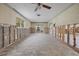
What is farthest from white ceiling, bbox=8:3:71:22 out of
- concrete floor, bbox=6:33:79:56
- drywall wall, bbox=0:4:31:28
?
concrete floor, bbox=6:33:79:56

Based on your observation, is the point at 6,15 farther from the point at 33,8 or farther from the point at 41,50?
the point at 41,50

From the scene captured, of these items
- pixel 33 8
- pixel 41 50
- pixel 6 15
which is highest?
pixel 33 8

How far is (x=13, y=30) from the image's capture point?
5188mm

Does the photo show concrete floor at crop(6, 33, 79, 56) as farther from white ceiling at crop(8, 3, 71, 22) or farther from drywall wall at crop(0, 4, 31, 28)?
white ceiling at crop(8, 3, 71, 22)

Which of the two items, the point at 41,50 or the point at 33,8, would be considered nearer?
the point at 41,50

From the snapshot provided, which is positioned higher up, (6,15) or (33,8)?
(33,8)

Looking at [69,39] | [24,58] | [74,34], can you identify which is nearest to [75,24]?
[74,34]

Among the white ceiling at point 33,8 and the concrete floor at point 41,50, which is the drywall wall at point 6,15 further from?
the concrete floor at point 41,50

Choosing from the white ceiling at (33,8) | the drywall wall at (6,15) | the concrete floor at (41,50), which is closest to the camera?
the concrete floor at (41,50)

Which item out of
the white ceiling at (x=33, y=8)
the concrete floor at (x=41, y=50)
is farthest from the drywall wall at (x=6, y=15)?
the concrete floor at (x=41, y=50)

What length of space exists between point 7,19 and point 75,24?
87.6 inches

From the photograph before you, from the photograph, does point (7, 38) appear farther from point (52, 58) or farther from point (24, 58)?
point (52, 58)

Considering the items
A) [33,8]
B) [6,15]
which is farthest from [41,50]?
[33,8]

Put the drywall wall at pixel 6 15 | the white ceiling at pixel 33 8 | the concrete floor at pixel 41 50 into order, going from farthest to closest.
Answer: the white ceiling at pixel 33 8
the drywall wall at pixel 6 15
the concrete floor at pixel 41 50
